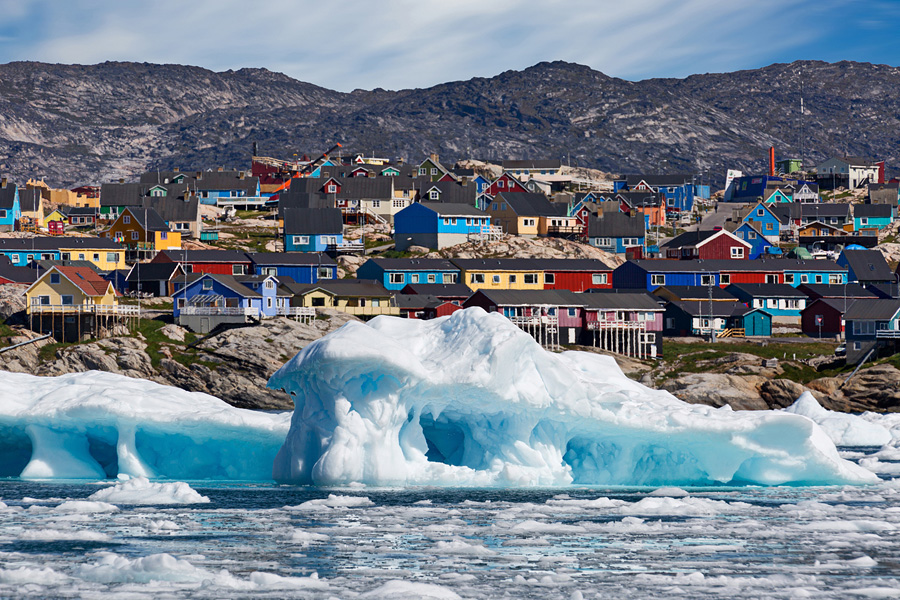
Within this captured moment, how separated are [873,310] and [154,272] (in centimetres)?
5073

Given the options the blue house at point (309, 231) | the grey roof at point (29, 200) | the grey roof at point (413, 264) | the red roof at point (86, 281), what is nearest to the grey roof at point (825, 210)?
the grey roof at point (413, 264)

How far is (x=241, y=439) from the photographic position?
37.4 m

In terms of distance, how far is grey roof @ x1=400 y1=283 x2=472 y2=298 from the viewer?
87438mm

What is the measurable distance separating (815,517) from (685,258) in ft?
255

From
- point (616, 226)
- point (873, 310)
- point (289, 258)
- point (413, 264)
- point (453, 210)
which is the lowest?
point (873, 310)

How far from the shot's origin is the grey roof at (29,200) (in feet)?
408

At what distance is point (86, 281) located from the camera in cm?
7938

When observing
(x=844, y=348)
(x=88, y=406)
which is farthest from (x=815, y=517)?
(x=844, y=348)

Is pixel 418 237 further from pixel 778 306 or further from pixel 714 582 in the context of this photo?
pixel 714 582

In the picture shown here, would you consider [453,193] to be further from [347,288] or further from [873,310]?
[873,310]

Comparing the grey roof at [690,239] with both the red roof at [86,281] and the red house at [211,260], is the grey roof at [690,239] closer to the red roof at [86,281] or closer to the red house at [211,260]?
the red house at [211,260]

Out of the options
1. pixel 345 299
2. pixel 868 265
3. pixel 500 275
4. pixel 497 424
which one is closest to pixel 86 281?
pixel 345 299

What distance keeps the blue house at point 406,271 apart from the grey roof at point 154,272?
47.6ft

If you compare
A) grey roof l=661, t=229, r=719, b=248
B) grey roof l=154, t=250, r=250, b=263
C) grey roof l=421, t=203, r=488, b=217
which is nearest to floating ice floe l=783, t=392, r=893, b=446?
grey roof l=661, t=229, r=719, b=248
